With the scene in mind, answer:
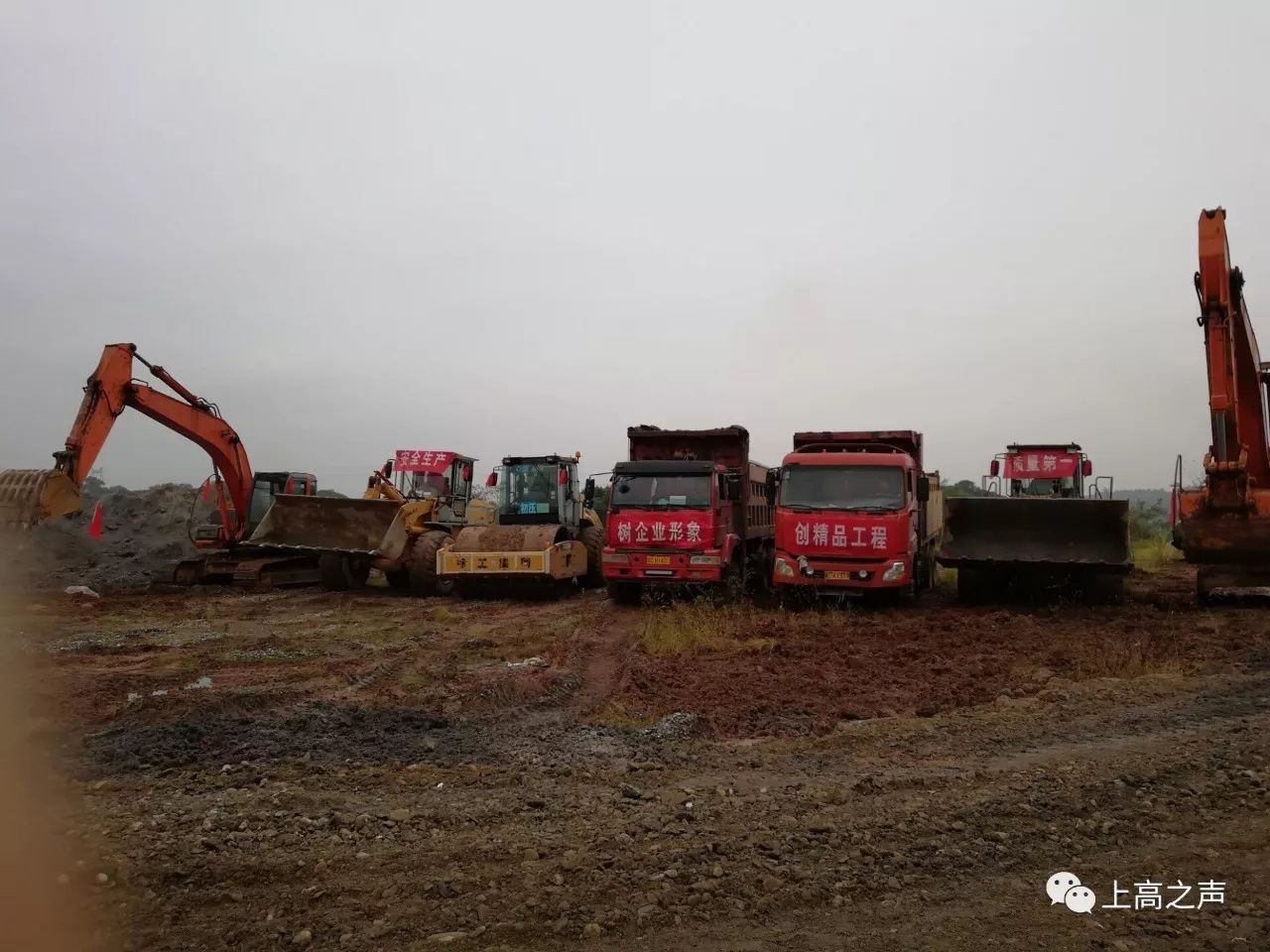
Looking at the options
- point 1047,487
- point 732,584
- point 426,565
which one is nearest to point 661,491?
point 732,584

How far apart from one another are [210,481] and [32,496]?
541 centimetres

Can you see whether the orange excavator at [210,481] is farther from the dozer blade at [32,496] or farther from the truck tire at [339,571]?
the truck tire at [339,571]

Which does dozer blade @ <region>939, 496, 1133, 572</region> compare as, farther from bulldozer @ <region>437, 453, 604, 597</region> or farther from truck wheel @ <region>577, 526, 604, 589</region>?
truck wheel @ <region>577, 526, 604, 589</region>

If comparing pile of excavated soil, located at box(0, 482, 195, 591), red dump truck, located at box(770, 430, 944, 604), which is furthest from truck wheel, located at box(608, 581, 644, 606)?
pile of excavated soil, located at box(0, 482, 195, 591)

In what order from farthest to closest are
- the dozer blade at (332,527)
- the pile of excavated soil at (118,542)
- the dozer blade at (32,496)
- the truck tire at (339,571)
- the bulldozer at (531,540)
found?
the pile of excavated soil at (118,542) → the truck tire at (339,571) → the dozer blade at (332,527) → the bulldozer at (531,540) → the dozer blade at (32,496)

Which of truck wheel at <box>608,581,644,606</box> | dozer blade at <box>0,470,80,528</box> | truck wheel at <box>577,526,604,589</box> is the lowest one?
Result: truck wheel at <box>608,581,644,606</box>

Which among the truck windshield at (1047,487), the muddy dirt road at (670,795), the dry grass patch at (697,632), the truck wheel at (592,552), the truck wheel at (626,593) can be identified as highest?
the truck windshield at (1047,487)

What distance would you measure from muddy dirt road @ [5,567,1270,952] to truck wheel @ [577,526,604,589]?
25.0 ft

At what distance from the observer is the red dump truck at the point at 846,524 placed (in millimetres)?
12734

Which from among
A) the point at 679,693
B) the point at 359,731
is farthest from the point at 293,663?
the point at 679,693

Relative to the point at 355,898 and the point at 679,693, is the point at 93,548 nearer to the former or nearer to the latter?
the point at 679,693

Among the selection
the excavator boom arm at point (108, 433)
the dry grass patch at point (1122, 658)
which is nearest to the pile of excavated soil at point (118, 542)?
the excavator boom arm at point (108, 433)

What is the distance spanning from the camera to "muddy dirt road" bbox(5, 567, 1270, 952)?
3428 mm

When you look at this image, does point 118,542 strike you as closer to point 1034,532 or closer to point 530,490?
point 530,490
